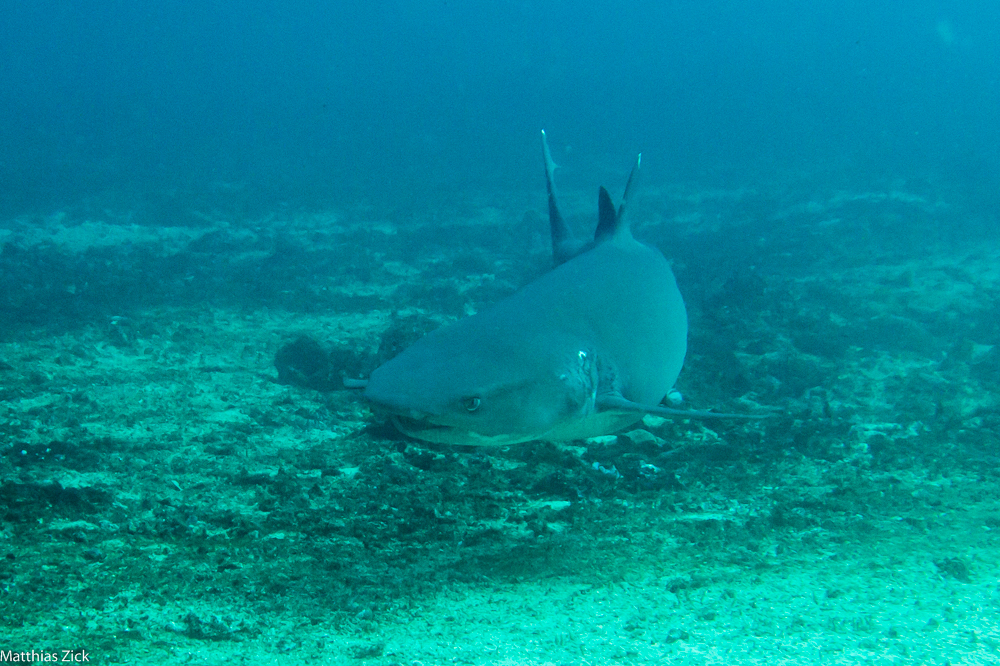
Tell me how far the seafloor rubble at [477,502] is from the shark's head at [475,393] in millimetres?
740

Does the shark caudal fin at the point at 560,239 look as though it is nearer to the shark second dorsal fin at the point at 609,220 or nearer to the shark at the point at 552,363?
the shark second dorsal fin at the point at 609,220

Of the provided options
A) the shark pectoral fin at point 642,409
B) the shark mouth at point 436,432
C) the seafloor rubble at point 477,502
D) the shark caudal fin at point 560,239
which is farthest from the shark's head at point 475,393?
the shark caudal fin at point 560,239

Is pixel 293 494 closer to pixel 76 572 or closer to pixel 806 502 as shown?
pixel 76 572

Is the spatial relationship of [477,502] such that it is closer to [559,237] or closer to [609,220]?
[609,220]

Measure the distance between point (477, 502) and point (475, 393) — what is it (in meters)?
1.27

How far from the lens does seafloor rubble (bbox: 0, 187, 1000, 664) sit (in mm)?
2459

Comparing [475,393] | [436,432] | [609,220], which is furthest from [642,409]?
[609,220]

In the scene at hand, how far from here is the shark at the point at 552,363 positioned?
2.71 m

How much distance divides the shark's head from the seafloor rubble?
740 mm

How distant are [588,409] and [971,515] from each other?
2447 mm

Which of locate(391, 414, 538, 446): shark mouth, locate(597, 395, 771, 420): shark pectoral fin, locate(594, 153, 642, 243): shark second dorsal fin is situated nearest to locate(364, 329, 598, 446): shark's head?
locate(391, 414, 538, 446): shark mouth

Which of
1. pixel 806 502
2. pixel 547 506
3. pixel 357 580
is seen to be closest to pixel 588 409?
pixel 547 506

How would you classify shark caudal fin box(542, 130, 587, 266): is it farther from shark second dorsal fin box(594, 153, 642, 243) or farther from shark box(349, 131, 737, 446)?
shark box(349, 131, 737, 446)

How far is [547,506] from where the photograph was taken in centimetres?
372
